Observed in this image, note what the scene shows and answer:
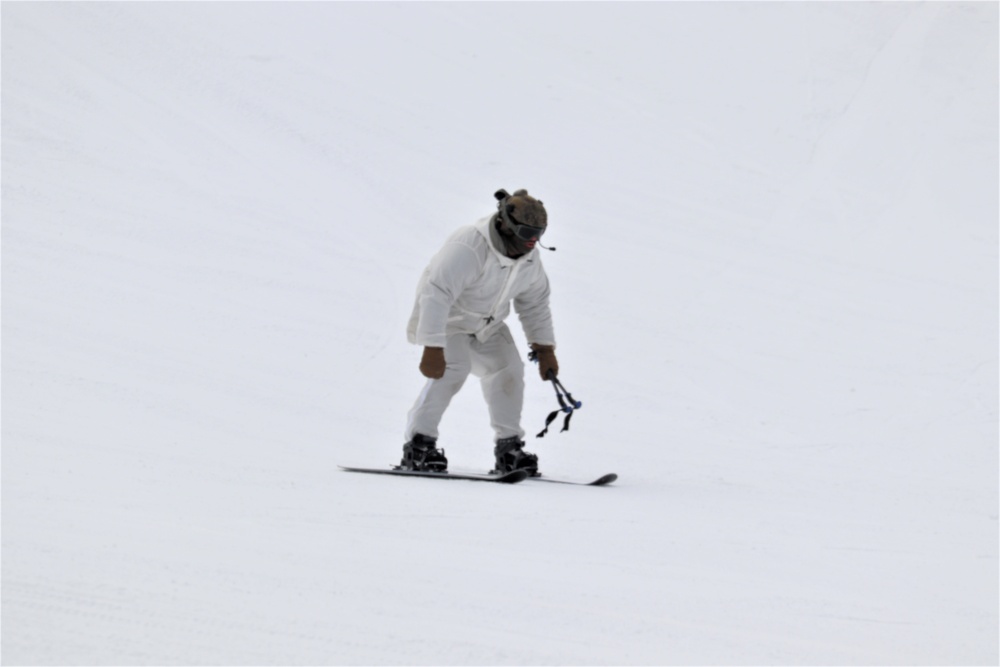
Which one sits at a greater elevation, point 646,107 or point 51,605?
point 646,107

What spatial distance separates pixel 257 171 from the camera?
13344 mm

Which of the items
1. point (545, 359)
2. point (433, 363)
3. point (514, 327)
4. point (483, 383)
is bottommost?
point (433, 363)

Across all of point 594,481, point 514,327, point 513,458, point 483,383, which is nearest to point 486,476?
point 513,458

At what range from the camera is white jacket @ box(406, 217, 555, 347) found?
624 centimetres

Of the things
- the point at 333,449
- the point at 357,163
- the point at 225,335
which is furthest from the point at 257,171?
the point at 333,449

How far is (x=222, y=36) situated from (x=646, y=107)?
5591 mm

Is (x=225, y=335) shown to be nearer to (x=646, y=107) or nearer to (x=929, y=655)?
(x=929, y=655)

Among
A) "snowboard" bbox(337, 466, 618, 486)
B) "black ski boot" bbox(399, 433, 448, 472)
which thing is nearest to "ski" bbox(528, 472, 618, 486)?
"snowboard" bbox(337, 466, 618, 486)

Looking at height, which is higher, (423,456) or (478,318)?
(478,318)

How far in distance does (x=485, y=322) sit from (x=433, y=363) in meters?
0.50

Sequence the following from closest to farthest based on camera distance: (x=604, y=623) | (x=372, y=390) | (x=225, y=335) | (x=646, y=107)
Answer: (x=604, y=623) → (x=372, y=390) → (x=225, y=335) → (x=646, y=107)

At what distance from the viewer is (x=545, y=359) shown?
6855 mm

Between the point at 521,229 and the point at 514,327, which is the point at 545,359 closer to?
the point at 521,229

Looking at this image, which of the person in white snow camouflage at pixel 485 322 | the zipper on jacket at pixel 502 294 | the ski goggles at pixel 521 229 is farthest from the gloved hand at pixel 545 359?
the ski goggles at pixel 521 229
